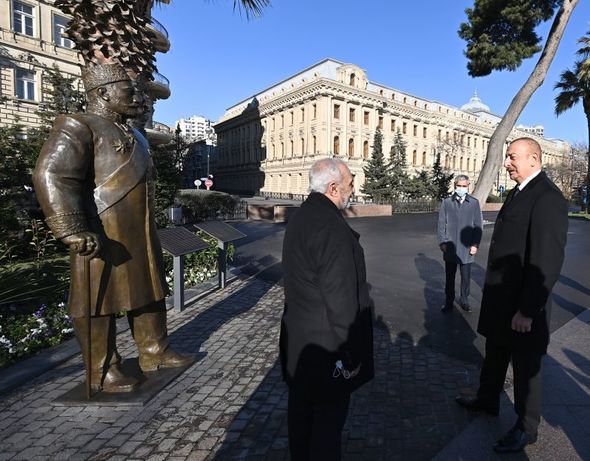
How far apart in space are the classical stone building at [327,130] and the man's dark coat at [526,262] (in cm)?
4969

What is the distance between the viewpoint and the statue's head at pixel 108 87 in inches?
119

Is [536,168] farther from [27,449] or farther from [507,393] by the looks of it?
[27,449]

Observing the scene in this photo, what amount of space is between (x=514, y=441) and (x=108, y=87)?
151 inches

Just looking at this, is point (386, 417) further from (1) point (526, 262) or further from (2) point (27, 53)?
(2) point (27, 53)

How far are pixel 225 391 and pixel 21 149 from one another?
857 cm

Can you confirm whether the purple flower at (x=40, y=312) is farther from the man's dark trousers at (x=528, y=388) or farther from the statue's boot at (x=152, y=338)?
the man's dark trousers at (x=528, y=388)

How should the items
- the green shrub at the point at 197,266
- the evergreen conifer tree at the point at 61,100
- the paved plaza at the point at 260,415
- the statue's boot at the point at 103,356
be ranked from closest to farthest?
the paved plaza at the point at 260,415, the statue's boot at the point at 103,356, the green shrub at the point at 197,266, the evergreen conifer tree at the point at 61,100

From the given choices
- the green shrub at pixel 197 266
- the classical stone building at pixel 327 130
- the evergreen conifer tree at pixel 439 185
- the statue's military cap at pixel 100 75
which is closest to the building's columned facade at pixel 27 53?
the green shrub at pixel 197 266

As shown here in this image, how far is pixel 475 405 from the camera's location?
3.08m

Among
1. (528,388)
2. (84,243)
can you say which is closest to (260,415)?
(84,243)

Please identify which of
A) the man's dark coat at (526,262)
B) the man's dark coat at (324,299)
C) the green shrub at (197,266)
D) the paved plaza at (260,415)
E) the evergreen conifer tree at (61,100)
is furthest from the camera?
the evergreen conifer tree at (61,100)

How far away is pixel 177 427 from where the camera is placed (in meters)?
2.87

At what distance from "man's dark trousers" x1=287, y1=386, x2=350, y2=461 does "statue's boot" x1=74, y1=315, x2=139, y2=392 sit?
1.71 m

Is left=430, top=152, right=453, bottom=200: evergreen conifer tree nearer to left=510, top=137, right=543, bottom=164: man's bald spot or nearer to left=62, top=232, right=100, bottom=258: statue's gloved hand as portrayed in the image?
left=510, top=137, right=543, bottom=164: man's bald spot
